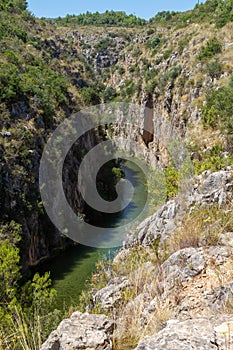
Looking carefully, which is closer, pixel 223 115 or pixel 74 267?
pixel 223 115

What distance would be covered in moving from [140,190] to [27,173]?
68.6 ft

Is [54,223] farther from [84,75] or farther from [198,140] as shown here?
[84,75]

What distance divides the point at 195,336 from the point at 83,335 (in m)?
1.27

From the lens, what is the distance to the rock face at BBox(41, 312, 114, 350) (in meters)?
3.31

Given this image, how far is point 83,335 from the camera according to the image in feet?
11.2

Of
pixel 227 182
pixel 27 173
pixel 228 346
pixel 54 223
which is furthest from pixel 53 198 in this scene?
pixel 228 346

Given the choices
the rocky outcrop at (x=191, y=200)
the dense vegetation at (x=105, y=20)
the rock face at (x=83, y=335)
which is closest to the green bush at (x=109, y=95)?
the dense vegetation at (x=105, y=20)

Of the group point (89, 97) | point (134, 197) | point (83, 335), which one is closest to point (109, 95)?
point (89, 97)

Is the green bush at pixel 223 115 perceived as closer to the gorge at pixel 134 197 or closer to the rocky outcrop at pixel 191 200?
the gorge at pixel 134 197

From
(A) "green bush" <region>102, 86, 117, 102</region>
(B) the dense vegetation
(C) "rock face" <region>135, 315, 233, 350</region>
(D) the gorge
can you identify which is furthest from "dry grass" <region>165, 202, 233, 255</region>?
(B) the dense vegetation

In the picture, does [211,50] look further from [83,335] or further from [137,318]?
[83,335]

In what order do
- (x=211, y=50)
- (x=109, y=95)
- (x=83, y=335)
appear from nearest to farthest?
(x=83, y=335) < (x=211, y=50) < (x=109, y=95)

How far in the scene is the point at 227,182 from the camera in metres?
7.92

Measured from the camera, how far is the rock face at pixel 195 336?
2.51 m
